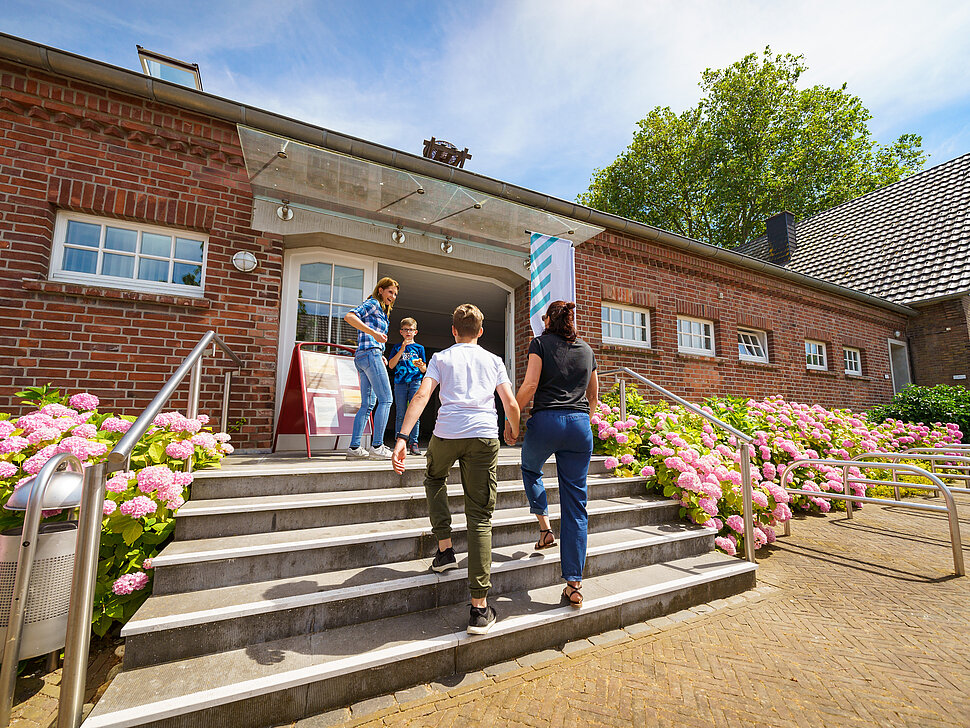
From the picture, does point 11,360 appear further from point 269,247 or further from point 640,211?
point 640,211

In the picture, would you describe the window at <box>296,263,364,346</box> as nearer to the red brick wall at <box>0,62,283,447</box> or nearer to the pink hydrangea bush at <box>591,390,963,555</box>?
the red brick wall at <box>0,62,283,447</box>

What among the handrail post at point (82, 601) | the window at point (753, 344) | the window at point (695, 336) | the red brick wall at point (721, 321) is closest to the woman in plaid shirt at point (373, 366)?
the handrail post at point (82, 601)

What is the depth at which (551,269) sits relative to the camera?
20.1ft

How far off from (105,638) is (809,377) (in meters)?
11.9

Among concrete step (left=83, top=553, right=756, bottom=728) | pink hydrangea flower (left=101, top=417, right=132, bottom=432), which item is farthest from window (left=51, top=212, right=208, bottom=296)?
concrete step (left=83, top=553, right=756, bottom=728)

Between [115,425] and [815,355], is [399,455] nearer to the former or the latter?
[115,425]

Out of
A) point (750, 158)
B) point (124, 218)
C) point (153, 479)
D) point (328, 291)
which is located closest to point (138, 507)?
point (153, 479)

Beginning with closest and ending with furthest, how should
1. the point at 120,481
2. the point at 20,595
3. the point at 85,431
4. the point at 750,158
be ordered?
the point at 20,595 < the point at 120,481 < the point at 85,431 < the point at 750,158

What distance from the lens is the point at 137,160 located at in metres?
4.41

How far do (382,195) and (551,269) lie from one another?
2435 millimetres

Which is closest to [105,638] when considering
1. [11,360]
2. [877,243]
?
[11,360]

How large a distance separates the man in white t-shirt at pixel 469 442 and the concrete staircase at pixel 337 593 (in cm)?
25

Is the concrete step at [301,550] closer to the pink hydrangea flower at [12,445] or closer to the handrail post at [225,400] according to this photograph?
the pink hydrangea flower at [12,445]

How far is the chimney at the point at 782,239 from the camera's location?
13547 mm
